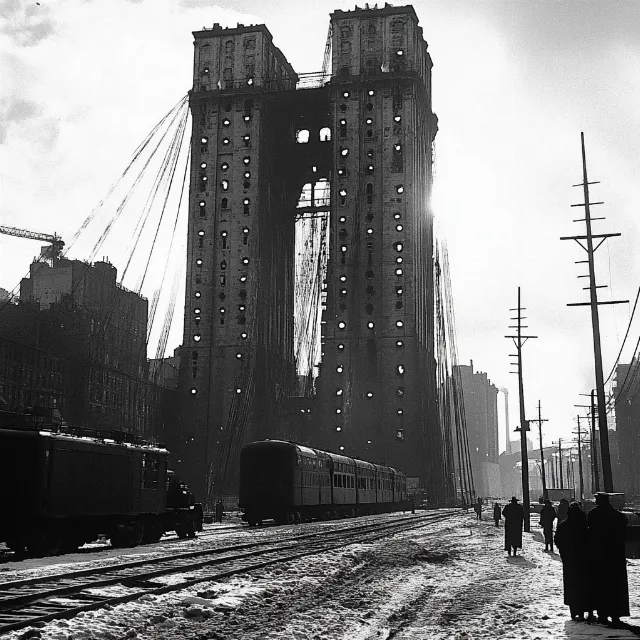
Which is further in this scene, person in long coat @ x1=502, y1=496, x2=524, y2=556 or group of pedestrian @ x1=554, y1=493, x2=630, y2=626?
person in long coat @ x1=502, y1=496, x2=524, y2=556

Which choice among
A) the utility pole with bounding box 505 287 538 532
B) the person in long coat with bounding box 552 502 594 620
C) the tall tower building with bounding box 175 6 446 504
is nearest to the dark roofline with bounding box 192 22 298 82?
Result: the tall tower building with bounding box 175 6 446 504

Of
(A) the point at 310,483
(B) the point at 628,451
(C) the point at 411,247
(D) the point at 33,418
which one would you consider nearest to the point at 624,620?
(D) the point at 33,418

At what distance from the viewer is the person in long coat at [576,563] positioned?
12594 mm

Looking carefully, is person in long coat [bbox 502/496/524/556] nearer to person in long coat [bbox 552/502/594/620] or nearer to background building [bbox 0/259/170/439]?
person in long coat [bbox 552/502/594/620]

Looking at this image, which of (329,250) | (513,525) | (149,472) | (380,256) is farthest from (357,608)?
(329,250)

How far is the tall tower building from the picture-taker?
10338 cm

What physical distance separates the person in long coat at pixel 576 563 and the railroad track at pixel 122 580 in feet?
22.7

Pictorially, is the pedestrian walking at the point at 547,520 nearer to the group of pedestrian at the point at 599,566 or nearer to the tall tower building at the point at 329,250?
the group of pedestrian at the point at 599,566

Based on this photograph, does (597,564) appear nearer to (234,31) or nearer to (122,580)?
(122,580)

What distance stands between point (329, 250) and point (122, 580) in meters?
95.3

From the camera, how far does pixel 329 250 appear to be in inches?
4331

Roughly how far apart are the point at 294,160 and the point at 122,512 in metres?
102

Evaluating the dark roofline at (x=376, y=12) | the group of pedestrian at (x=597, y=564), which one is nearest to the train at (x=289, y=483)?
the group of pedestrian at (x=597, y=564)

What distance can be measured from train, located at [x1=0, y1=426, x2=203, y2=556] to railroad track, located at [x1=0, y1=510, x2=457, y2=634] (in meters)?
3.11
